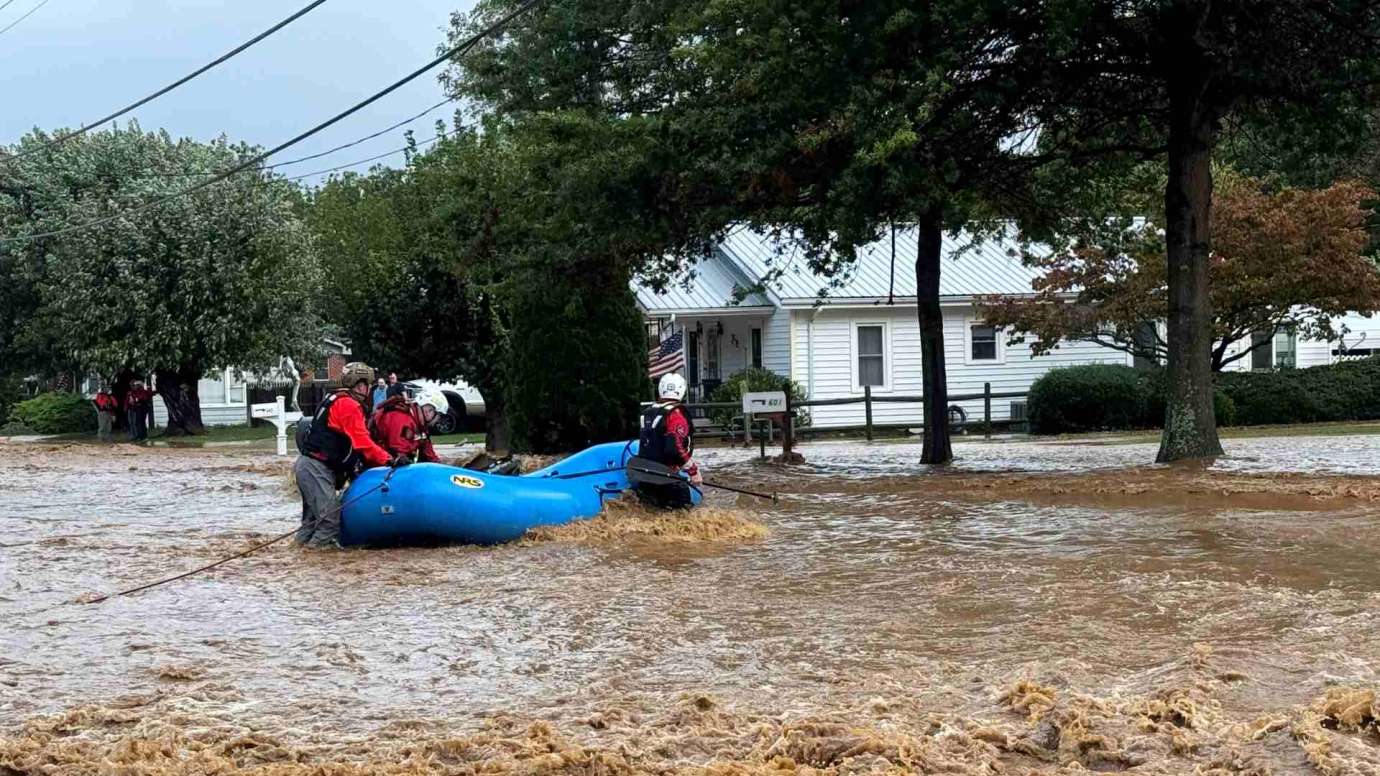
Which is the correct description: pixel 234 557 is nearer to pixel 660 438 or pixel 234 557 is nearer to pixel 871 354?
pixel 660 438

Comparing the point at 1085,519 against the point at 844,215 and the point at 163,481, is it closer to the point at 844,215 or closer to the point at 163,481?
the point at 844,215

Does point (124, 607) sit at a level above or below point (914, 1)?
below

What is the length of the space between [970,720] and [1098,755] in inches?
28.0

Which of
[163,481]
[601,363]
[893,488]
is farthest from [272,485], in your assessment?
[893,488]

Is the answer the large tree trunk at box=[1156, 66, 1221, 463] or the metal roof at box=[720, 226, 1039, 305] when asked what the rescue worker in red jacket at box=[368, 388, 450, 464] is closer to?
the large tree trunk at box=[1156, 66, 1221, 463]

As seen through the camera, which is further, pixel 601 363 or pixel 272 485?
pixel 601 363

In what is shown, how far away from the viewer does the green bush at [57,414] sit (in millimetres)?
46844

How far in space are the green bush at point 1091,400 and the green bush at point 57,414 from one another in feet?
95.3

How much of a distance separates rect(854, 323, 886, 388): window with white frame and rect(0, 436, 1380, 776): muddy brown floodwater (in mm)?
19782

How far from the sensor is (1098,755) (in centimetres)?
659

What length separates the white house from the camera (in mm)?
36625

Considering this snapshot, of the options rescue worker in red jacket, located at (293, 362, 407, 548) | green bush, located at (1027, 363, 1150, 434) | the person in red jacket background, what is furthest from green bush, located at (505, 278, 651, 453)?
the person in red jacket background

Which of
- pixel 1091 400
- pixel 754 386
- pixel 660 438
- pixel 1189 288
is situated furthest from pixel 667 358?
pixel 660 438

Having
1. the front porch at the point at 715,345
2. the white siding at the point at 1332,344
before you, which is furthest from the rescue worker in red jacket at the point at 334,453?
the white siding at the point at 1332,344
